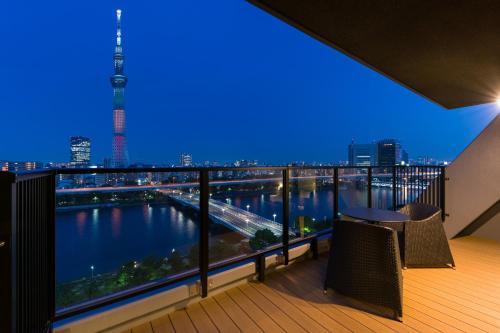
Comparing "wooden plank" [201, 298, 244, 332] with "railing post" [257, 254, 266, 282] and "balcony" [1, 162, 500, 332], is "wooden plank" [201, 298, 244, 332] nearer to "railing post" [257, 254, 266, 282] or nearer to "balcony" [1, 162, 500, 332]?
"balcony" [1, 162, 500, 332]

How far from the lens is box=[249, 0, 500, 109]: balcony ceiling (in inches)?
→ 75.1

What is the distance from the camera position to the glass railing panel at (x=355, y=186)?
3.81 metres

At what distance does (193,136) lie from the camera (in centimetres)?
6500

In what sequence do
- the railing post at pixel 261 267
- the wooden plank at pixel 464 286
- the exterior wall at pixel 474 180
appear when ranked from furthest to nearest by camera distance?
the exterior wall at pixel 474 180
the railing post at pixel 261 267
the wooden plank at pixel 464 286

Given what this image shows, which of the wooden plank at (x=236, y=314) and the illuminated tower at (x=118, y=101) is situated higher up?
the illuminated tower at (x=118, y=101)

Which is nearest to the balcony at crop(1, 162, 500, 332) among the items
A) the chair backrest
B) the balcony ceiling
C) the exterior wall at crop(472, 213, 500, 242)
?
the chair backrest

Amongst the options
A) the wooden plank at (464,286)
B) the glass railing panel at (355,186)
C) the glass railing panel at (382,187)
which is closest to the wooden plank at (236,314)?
the wooden plank at (464,286)

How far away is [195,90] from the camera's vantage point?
66312 mm

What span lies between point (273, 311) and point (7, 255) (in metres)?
1.86

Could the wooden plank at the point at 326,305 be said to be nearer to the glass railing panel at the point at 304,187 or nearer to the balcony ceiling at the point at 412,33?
the glass railing panel at the point at 304,187

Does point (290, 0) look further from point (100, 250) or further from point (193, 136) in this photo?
point (193, 136)

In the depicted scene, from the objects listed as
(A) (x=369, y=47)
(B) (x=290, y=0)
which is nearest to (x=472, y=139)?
(A) (x=369, y=47)

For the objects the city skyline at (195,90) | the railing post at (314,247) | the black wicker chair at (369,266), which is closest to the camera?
the black wicker chair at (369,266)

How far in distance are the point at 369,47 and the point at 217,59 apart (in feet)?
223
